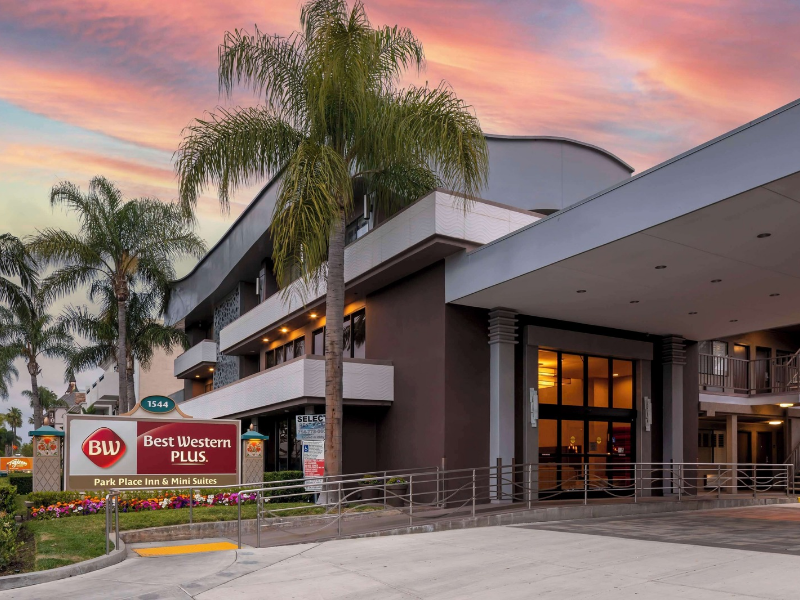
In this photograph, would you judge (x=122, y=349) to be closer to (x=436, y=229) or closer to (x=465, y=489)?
(x=465, y=489)

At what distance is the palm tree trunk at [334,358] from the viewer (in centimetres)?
1563

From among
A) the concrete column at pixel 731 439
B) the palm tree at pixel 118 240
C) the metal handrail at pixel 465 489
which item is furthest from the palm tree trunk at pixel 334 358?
the concrete column at pixel 731 439

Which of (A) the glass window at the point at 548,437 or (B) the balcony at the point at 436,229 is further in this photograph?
(A) the glass window at the point at 548,437

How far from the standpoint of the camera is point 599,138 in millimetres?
31703

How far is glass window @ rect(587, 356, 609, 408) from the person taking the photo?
2062cm

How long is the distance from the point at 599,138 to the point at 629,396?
14.3 meters

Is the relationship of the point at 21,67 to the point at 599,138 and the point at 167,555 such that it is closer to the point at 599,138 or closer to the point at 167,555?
the point at 167,555

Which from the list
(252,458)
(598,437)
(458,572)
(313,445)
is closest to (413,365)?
(313,445)

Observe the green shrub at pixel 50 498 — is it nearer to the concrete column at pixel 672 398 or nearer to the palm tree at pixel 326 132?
the palm tree at pixel 326 132

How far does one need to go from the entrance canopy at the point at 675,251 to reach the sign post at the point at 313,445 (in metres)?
4.44

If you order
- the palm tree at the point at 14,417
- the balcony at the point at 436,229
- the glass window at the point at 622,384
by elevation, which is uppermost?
the balcony at the point at 436,229

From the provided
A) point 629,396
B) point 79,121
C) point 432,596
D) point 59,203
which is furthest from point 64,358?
point 432,596

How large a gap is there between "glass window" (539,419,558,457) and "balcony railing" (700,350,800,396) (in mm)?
10934

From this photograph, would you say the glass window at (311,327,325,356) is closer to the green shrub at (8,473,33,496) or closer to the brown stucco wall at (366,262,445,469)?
the brown stucco wall at (366,262,445,469)
